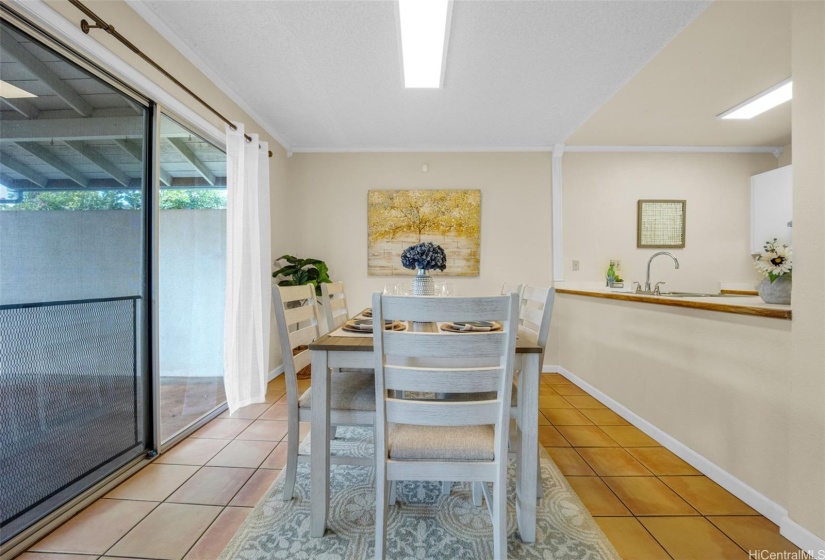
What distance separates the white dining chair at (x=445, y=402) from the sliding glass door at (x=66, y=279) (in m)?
1.40

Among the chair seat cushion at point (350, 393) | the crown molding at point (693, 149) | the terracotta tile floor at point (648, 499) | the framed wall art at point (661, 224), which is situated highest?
the crown molding at point (693, 149)

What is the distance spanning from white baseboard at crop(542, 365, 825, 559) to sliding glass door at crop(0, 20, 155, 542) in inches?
118

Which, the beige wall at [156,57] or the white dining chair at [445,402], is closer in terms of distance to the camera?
the white dining chair at [445,402]

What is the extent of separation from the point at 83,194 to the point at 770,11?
3523 mm

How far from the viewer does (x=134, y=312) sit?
5.95 ft

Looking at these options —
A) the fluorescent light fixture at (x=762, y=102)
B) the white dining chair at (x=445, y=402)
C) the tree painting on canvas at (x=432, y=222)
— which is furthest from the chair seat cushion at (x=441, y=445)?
the fluorescent light fixture at (x=762, y=102)

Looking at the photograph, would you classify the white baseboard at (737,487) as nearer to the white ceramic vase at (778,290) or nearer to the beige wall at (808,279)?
the beige wall at (808,279)

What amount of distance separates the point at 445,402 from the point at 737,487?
1642 millimetres

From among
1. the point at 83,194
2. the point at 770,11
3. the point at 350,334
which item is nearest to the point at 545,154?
the point at 770,11

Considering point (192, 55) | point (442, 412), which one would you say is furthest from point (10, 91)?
point (442, 412)

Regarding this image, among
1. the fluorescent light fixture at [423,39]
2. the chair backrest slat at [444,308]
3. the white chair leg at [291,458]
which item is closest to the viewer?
the chair backrest slat at [444,308]

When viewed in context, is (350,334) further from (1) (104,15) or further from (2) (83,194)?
(1) (104,15)

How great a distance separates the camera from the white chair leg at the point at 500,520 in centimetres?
113

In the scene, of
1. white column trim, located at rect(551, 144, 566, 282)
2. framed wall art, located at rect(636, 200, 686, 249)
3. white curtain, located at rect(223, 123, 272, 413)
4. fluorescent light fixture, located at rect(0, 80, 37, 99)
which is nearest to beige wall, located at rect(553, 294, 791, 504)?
white column trim, located at rect(551, 144, 566, 282)
